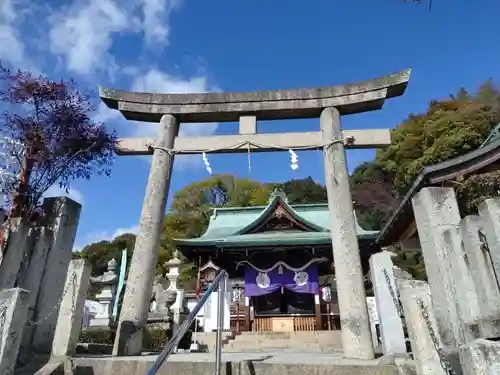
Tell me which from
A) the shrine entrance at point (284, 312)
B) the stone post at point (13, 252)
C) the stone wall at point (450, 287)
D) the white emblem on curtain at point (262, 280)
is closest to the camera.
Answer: the stone wall at point (450, 287)

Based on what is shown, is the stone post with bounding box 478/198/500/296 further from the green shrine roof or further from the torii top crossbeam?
the green shrine roof

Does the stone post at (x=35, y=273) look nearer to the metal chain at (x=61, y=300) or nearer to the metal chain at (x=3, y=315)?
the metal chain at (x=61, y=300)

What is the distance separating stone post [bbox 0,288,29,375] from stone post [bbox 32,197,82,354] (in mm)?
1717

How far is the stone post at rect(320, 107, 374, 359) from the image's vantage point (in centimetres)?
586

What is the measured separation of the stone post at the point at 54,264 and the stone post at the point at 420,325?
198 inches

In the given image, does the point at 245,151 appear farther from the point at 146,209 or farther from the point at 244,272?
the point at 244,272

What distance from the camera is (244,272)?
16.4 metres

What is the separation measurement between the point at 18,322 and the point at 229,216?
1710 cm

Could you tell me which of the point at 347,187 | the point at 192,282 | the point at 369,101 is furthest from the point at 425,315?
the point at 192,282

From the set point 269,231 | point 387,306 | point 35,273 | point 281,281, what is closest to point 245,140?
point 387,306

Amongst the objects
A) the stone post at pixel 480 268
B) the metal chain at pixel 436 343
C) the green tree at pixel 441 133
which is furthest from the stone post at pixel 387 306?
the green tree at pixel 441 133

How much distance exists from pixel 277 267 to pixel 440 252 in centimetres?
1210

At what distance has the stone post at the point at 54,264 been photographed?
5.67 metres

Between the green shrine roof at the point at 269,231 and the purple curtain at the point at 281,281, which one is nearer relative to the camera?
the green shrine roof at the point at 269,231
